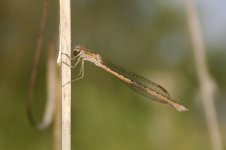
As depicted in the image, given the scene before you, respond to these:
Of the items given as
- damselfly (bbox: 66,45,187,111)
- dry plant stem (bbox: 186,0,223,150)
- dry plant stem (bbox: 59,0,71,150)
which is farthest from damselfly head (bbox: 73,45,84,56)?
dry plant stem (bbox: 186,0,223,150)

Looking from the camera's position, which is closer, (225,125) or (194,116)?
(194,116)

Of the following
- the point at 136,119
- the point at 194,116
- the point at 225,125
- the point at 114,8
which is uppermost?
the point at 114,8

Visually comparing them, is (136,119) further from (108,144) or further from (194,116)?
(194,116)

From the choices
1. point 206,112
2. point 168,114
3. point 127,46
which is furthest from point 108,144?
point 206,112

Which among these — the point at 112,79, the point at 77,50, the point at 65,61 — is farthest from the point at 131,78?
the point at 112,79

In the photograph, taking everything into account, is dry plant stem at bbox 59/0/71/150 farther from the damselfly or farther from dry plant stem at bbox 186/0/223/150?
dry plant stem at bbox 186/0/223/150

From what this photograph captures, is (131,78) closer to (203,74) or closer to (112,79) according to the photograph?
Answer: (203,74)
